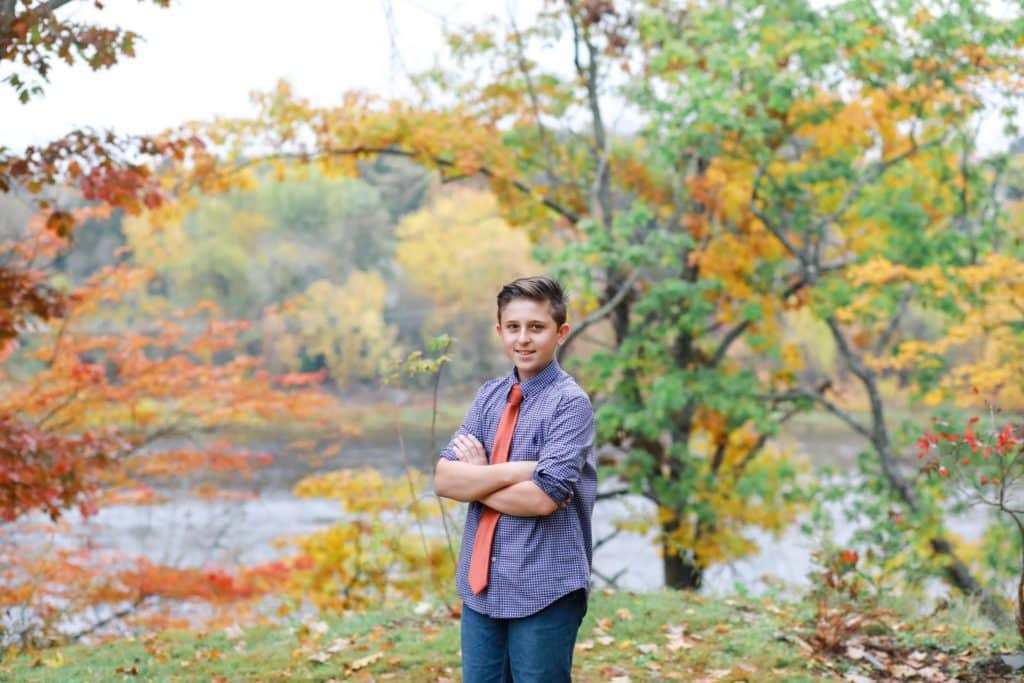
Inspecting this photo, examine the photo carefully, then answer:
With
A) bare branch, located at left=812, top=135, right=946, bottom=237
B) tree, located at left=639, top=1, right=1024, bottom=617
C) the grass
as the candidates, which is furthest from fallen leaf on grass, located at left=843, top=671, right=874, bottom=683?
bare branch, located at left=812, top=135, right=946, bottom=237

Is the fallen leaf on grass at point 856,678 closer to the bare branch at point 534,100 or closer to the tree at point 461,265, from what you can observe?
the bare branch at point 534,100

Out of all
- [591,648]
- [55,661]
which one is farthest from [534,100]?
[55,661]

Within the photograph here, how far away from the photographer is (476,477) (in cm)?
265

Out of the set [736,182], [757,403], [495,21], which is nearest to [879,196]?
[736,182]

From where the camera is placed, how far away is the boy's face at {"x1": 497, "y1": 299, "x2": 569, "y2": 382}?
2.71m

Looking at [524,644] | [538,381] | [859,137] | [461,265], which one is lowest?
[524,644]

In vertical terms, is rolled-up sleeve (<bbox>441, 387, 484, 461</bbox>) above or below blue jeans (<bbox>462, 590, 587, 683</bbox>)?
above

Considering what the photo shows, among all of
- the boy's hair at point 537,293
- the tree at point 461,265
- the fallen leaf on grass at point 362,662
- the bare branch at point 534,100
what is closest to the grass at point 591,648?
the fallen leaf on grass at point 362,662

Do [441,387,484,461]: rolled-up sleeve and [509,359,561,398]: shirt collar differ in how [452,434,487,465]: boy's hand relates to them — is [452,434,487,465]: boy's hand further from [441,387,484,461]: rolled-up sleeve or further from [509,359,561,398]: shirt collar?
[509,359,561,398]: shirt collar

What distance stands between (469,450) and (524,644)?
0.54 meters

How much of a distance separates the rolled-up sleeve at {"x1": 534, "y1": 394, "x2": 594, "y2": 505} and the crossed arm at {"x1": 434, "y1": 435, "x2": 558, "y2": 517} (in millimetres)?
31

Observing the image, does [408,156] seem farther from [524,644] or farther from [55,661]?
[524,644]

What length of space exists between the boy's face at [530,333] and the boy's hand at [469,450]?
0.81ft

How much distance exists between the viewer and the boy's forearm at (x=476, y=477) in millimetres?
2611
